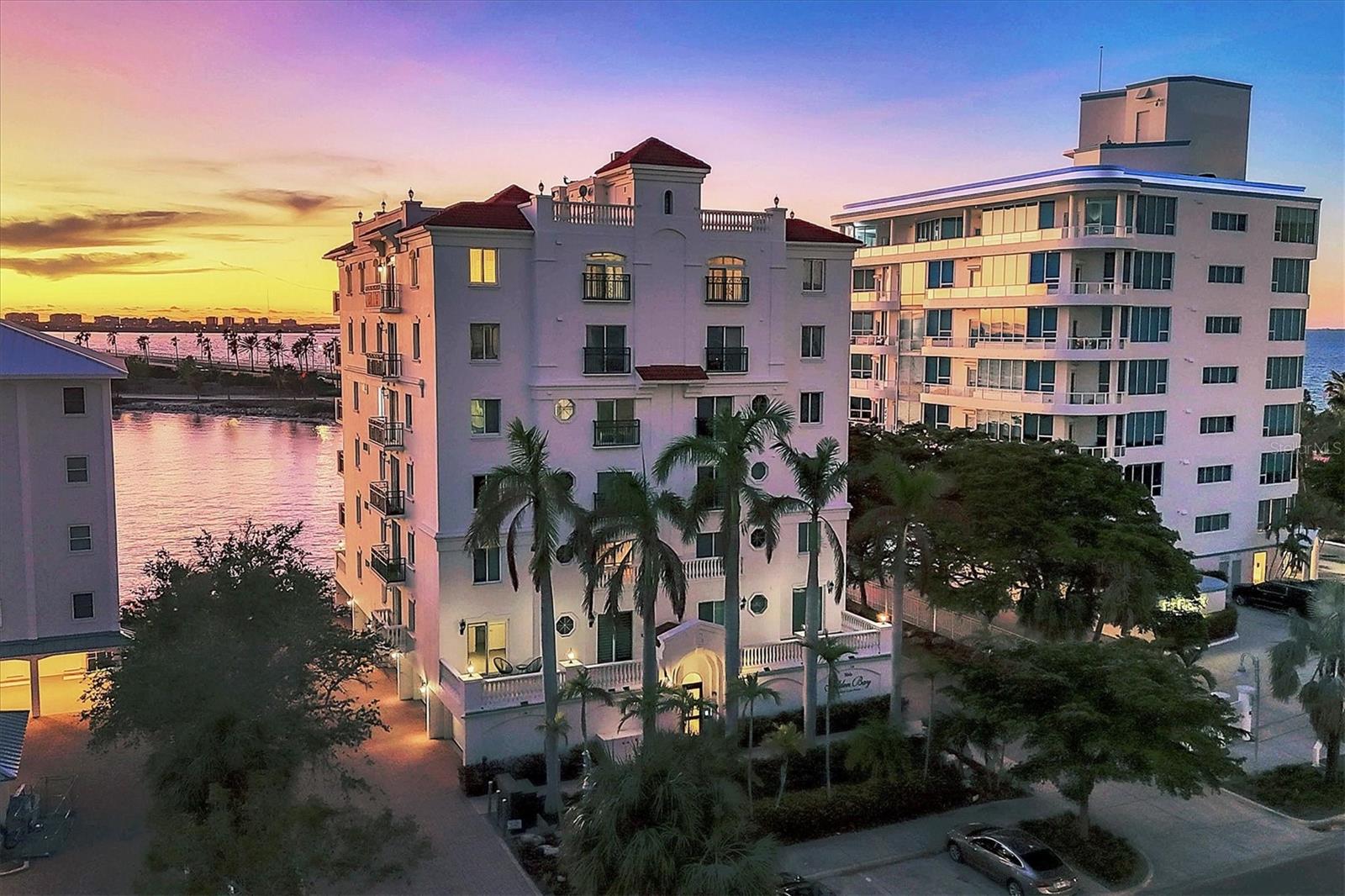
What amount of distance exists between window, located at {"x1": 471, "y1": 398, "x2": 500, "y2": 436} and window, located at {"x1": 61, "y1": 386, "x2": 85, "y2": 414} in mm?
11672

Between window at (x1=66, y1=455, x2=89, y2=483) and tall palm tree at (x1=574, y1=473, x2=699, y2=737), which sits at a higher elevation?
window at (x1=66, y1=455, x2=89, y2=483)

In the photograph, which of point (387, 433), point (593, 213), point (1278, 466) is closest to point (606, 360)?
point (593, 213)

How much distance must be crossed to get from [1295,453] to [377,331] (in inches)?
1715

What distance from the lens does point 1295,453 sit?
51000 millimetres

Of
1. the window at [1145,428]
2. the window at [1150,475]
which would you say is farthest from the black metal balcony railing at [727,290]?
the window at [1150,475]

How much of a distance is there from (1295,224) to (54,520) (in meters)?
51.6

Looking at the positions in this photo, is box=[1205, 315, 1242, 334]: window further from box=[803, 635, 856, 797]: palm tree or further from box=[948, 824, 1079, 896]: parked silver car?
box=[948, 824, 1079, 896]: parked silver car

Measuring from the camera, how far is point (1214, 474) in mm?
48094

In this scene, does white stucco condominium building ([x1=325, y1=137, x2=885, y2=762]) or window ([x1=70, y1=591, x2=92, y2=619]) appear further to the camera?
window ([x1=70, y1=591, x2=92, y2=619])

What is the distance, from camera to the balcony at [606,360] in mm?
30438

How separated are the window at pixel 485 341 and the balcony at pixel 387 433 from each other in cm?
472

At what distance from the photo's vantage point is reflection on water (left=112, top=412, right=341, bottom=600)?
71.0m

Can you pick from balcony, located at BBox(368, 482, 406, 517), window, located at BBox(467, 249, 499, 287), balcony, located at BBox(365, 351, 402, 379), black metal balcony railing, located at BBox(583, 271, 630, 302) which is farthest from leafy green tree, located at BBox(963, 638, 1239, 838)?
balcony, located at BBox(365, 351, 402, 379)

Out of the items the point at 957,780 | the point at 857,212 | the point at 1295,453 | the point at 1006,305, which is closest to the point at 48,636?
the point at 957,780
